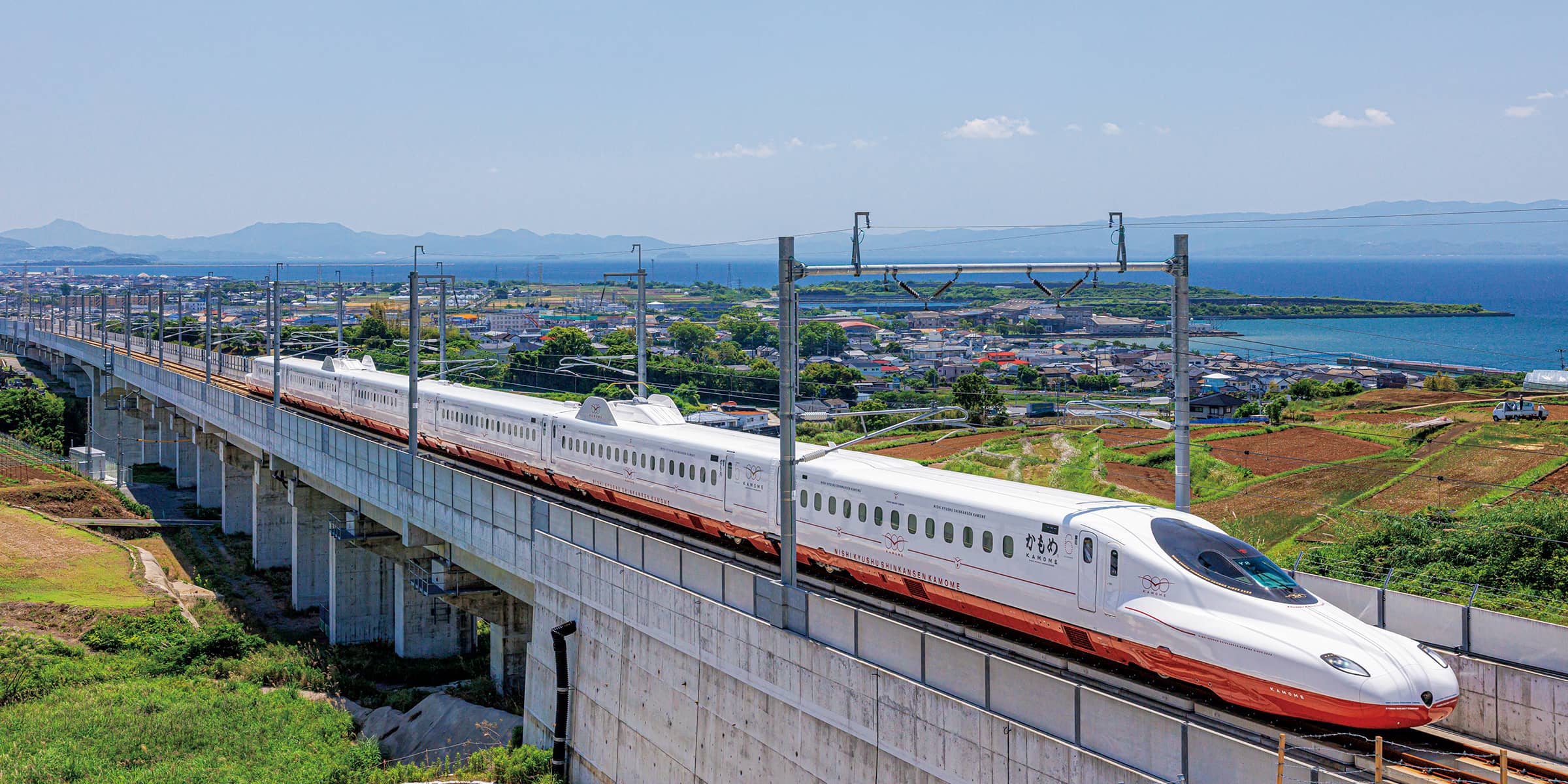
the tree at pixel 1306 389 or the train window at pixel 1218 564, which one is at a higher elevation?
the train window at pixel 1218 564

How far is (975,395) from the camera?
6856cm

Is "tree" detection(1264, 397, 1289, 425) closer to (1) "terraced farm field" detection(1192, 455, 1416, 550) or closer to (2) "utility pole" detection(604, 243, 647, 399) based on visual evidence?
(1) "terraced farm field" detection(1192, 455, 1416, 550)

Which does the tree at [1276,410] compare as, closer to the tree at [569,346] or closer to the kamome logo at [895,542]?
the kamome logo at [895,542]

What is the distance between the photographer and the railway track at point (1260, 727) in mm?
14500

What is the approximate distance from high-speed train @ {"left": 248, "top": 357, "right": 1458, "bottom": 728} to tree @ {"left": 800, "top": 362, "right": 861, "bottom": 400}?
50.6m

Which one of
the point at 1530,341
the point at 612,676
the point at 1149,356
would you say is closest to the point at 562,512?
the point at 612,676

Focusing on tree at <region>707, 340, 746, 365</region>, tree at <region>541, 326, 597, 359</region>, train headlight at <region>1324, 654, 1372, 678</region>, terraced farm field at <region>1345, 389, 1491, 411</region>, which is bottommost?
train headlight at <region>1324, 654, 1372, 678</region>

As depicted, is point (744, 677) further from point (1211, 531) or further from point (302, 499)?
point (302, 499)

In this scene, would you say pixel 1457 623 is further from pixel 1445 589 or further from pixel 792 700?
pixel 792 700

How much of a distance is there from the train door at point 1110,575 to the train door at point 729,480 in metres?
11.1

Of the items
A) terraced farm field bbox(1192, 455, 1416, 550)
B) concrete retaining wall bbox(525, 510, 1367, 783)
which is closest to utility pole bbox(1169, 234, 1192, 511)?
concrete retaining wall bbox(525, 510, 1367, 783)

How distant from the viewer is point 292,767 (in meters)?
33.6

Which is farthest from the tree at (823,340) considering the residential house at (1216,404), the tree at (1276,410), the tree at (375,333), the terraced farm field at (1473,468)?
the terraced farm field at (1473,468)

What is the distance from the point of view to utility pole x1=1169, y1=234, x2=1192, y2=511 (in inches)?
766
